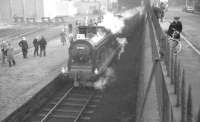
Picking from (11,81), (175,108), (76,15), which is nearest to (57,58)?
(11,81)

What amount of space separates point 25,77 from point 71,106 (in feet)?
14.2

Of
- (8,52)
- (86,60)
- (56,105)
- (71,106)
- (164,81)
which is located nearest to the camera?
(164,81)

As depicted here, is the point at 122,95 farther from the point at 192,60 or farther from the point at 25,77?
the point at 25,77

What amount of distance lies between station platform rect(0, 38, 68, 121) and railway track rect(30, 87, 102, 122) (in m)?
0.93

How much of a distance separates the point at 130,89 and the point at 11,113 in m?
6.22

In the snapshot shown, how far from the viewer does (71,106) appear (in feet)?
42.5

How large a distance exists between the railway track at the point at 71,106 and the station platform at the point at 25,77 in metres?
0.93

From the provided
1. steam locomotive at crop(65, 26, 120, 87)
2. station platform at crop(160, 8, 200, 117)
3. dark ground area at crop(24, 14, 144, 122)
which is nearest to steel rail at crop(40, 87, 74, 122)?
steam locomotive at crop(65, 26, 120, 87)

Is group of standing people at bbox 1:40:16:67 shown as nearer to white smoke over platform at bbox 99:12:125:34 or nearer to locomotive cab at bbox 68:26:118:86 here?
locomotive cab at bbox 68:26:118:86

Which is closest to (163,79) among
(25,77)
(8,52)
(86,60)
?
(86,60)

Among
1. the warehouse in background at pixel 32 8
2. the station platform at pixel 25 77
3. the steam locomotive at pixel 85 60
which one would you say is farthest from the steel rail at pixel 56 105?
the warehouse in background at pixel 32 8

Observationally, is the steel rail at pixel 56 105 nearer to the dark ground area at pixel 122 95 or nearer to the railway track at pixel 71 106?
the railway track at pixel 71 106

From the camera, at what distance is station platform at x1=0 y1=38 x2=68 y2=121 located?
40.6 feet

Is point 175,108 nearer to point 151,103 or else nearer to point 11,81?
point 151,103
